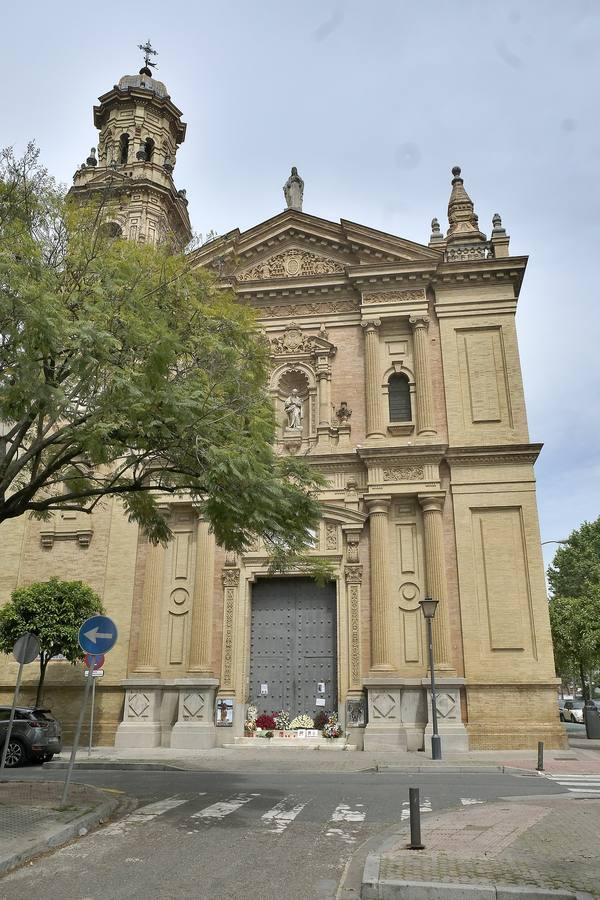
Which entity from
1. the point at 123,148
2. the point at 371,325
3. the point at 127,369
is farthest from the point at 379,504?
A: the point at 123,148

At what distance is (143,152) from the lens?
30.3 m

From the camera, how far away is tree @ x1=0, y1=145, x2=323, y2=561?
30.2 ft

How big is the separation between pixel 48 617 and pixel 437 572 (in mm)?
11203

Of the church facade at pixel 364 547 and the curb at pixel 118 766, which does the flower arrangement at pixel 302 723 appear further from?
the curb at pixel 118 766

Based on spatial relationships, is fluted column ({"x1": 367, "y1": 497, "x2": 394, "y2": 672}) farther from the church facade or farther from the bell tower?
the bell tower

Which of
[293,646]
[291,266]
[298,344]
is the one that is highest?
[291,266]

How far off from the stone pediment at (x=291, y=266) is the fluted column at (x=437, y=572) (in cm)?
943

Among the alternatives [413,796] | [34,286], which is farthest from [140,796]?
[34,286]

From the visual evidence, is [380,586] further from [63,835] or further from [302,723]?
[63,835]

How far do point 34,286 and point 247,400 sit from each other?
3.99 metres

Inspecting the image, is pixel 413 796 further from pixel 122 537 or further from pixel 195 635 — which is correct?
pixel 122 537

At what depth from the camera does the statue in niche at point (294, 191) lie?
91.4 feet

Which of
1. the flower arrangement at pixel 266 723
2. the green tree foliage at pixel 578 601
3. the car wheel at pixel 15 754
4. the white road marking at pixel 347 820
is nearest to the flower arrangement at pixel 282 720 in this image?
the flower arrangement at pixel 266 723

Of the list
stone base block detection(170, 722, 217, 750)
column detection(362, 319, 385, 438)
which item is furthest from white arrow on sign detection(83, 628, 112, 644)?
column detection(362, 319, 385, 438)
